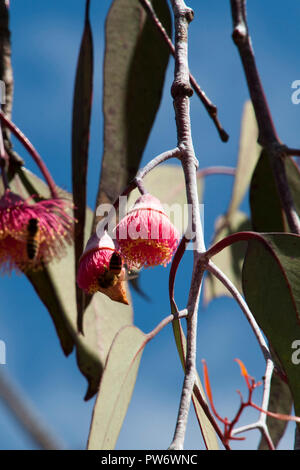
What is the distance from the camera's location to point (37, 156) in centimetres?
183

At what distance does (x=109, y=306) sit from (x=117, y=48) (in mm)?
661

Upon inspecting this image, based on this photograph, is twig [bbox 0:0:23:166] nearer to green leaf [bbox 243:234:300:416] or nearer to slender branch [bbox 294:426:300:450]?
green leaf [bbox 243:234:300:416]

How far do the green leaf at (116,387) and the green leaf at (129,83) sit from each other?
469 mm

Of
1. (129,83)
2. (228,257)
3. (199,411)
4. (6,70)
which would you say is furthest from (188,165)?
(228,257)

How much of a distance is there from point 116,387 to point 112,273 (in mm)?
201

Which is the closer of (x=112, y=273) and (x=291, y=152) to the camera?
(x=112, y=273)

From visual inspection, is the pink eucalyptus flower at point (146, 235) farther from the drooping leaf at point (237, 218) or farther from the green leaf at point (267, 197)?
the drooping leaf at point (237, 218)

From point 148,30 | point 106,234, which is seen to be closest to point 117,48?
point 148,30

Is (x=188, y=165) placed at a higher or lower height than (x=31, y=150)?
lower

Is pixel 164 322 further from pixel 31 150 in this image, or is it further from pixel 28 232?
pixel 31 150

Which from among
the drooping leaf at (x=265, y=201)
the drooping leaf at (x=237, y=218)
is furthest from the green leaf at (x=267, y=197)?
the drooping leaf at (x=237, y=218)

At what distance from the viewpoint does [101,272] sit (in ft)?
3.58

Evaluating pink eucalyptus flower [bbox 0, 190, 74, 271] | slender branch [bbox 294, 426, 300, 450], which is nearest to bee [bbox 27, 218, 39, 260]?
pink eucalyptus flower [bbox 0, 190, 74, 271]
